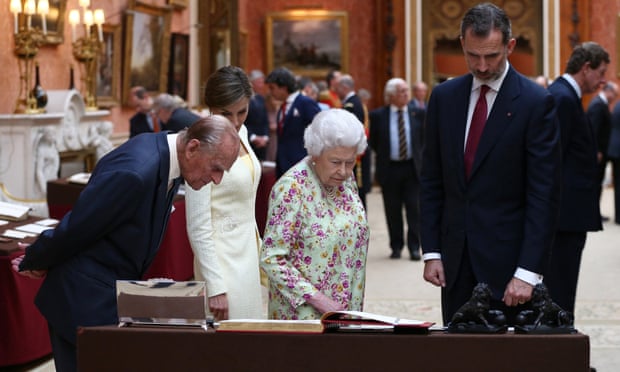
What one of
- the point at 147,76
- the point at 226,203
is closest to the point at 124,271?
the point at 226,203

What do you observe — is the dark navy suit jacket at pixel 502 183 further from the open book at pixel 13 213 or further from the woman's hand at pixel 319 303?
the open book at pixel 13 213

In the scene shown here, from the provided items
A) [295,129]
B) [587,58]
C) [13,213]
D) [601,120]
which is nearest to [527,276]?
[587,58]

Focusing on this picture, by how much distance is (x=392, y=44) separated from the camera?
891 inches

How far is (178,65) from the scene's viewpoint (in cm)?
1678

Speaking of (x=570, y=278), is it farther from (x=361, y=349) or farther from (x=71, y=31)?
(x=71, y=31)

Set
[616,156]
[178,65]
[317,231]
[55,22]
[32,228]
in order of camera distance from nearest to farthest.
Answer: [317,231] → [32,228] → [55,22] → [616,156] → [178,65]

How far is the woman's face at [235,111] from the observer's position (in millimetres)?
4910

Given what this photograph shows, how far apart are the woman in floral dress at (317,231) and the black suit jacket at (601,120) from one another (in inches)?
444

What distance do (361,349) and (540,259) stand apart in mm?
1500

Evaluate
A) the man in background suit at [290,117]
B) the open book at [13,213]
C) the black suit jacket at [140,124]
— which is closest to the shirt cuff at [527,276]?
the open book at [13,213]

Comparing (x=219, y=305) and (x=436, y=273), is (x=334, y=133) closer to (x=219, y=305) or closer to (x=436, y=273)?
(x=436, y=273)

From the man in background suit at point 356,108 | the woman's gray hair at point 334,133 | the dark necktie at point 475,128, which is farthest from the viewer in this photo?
the man in background suit at point 356,108

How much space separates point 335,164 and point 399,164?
7777 mm

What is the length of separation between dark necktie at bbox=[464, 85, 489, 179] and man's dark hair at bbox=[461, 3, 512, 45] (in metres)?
0.27
